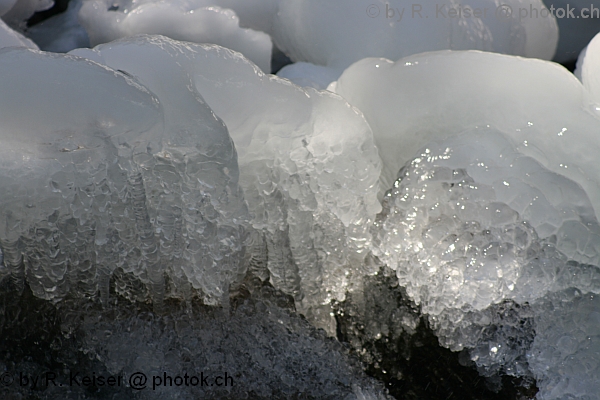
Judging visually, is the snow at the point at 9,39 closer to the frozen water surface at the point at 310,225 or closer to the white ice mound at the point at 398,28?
the frozen water surface at the point at 310,225

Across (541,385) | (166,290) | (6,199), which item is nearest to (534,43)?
(541,385)

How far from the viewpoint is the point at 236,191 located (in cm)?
97

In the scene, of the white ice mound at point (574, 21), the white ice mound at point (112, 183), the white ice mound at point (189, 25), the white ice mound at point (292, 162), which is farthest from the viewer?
the white ice mound at point (574, 21)

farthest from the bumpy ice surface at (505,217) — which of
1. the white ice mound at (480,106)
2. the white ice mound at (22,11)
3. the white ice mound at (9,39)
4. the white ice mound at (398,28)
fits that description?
the white ice mound at (22,11)

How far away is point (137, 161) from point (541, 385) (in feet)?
2.46

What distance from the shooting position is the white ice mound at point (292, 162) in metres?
0.99

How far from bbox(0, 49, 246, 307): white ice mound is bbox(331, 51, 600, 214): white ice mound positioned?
335mm

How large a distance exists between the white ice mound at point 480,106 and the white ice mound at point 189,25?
485mm

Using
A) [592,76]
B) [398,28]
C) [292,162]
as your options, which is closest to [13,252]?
[292,162]

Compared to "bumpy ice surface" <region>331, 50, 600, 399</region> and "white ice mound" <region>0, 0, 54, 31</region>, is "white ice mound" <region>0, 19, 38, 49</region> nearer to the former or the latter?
"white ice mound" <region>0, 0, 54, 31</region>

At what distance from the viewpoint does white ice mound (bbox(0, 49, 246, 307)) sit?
845 millimetres

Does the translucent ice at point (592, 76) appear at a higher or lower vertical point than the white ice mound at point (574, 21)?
higher

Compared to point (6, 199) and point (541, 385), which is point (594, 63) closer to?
point (541, 385)

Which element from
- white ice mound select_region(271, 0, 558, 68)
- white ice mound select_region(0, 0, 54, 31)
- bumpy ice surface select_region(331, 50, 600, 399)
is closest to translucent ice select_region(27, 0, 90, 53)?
white ice mound select_region(0, 0, 54, 31)
